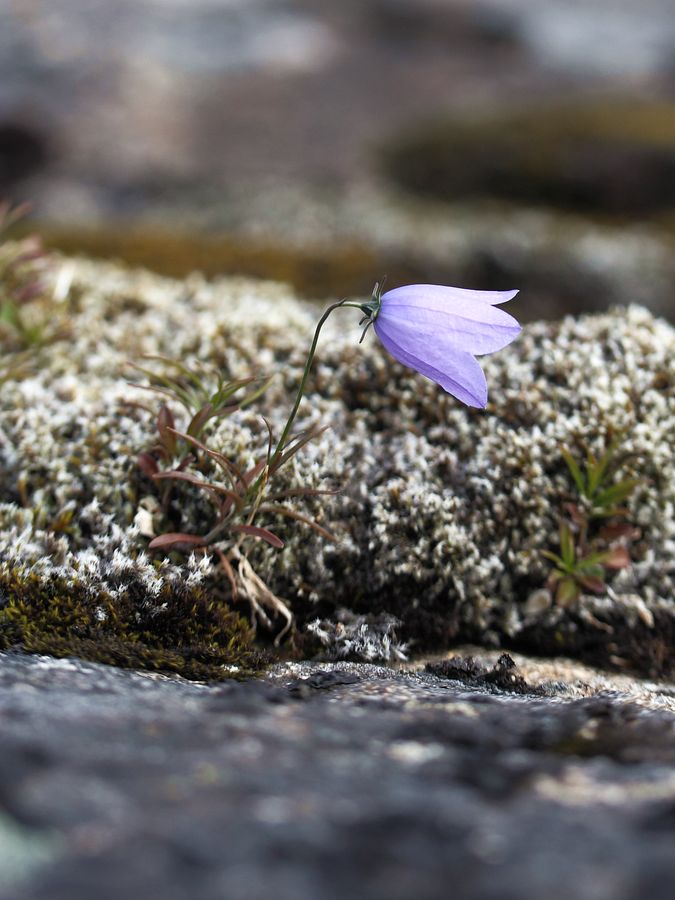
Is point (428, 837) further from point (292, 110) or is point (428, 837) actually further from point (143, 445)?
point (292, 110)

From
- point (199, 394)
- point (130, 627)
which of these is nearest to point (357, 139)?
point (199, 394)

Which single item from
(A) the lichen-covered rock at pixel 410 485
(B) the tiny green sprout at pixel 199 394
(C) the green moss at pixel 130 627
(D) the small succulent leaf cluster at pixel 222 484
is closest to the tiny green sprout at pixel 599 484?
(A) the lichen-covered rock at pixel 410 485

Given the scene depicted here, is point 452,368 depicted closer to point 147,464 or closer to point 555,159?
point 147,464

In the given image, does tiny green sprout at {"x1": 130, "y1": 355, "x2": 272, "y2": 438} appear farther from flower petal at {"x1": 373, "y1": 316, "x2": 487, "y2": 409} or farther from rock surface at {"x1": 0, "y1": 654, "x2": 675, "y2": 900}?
rock surface at {"x1": 0, "y1": 654, "x2": 675, "y2": 900}

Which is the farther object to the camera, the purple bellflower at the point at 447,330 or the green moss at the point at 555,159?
the green moss at the point at 555,159

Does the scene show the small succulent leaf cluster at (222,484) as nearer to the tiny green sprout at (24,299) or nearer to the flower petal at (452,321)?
the flower petal at (452,321)

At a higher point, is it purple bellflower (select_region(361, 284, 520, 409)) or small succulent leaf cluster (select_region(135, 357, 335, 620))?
purple bellflower (select_region(361, 284, 520, 409))

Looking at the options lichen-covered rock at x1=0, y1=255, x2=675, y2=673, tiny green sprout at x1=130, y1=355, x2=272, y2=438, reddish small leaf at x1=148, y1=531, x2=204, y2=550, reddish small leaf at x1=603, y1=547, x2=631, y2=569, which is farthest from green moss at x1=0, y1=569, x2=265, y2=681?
reddish small leaf at x1=603, y1=547, x2=631, y2=569

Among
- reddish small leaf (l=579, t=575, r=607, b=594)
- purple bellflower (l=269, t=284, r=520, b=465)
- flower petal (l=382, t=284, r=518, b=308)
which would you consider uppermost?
flower petal (l=382, t=284, r=518, b=308)
